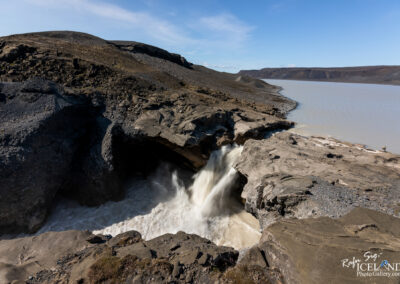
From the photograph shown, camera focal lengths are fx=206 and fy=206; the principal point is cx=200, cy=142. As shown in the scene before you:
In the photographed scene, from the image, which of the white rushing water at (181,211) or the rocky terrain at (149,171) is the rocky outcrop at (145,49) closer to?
the rocky terrain at (149,171)

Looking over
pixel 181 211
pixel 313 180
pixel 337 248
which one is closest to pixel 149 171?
pixel 181 211

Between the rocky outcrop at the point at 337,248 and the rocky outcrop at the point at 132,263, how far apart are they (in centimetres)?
41

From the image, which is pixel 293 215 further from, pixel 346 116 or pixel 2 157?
pixel 346 116

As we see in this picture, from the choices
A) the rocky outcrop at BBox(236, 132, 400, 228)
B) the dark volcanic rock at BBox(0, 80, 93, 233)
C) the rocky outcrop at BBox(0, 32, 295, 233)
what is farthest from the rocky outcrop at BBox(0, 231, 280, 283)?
the rocky outcrop at BBox(0, 32, 295, 233)

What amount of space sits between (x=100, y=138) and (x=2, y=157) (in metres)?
3.28

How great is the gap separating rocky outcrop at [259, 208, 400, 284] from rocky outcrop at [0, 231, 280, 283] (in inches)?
16.0

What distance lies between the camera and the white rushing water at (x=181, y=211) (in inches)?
300

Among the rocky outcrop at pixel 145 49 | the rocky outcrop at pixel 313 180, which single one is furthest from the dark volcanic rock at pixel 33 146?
the rocky outcrop at pixel 145 49

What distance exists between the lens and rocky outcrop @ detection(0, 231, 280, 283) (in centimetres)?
335

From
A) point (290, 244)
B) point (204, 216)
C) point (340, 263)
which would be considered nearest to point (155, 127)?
point (204, 216)

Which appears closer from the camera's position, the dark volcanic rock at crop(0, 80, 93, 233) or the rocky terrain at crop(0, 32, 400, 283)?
the rocky terrain at crop(0, 32, 400, 283)

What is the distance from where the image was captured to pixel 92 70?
11.8 m

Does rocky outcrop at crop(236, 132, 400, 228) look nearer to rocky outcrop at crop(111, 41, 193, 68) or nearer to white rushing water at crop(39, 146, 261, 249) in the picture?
white rushing water at crop(39, 146, 261, 249)

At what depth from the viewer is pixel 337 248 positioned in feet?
11.3
